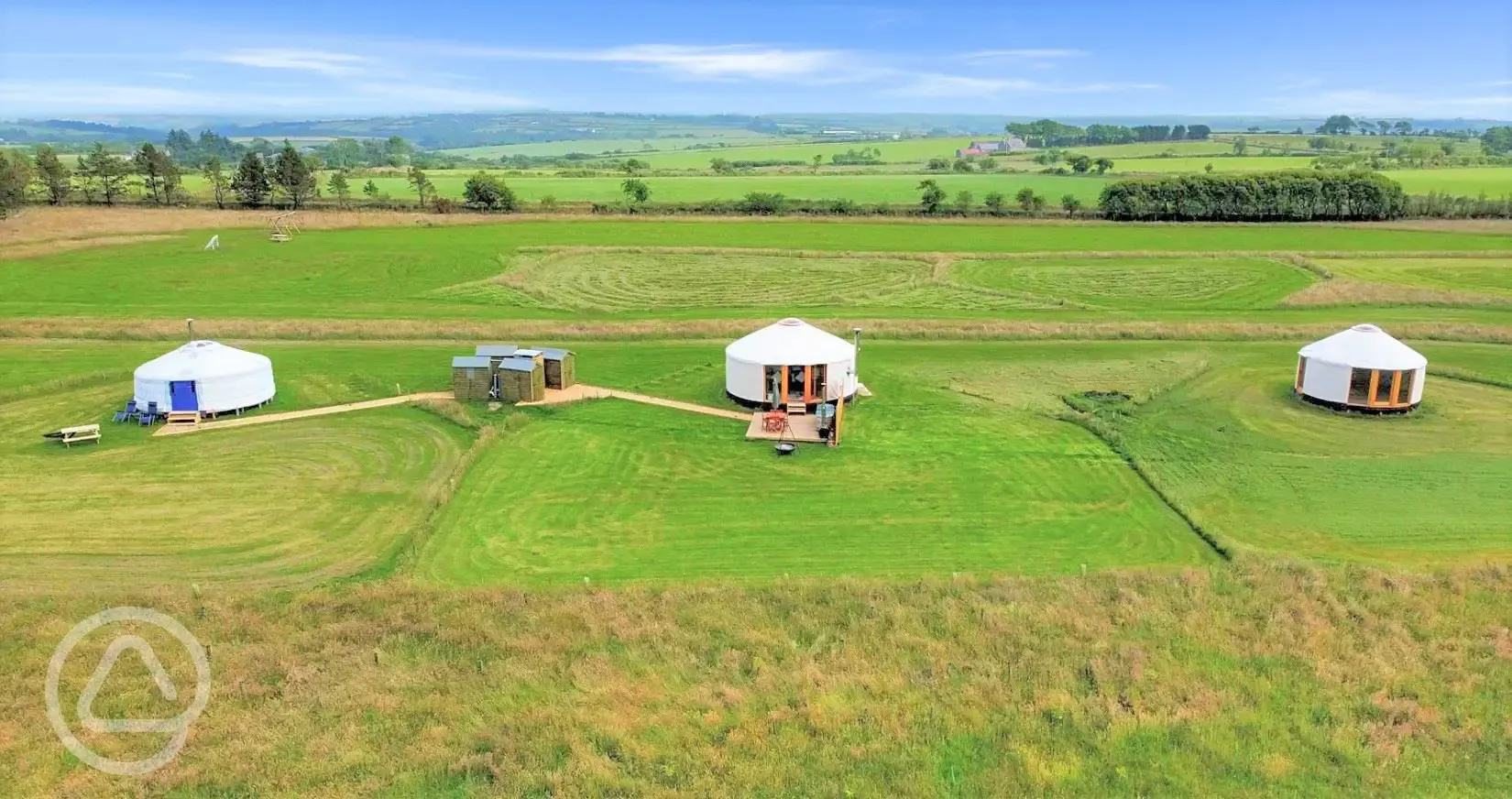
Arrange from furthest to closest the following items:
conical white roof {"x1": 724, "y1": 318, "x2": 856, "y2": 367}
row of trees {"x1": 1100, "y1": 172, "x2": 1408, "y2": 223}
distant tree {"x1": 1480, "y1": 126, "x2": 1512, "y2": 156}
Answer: distant tree {"x1": 1480, "y1": 126, "x2": 1512, "y2": 156}, row of trees {"x1": 1100, "y1": 172, "x2": 1408, "y2": 223}, conical white roof {"x1": 724, "y1": 318, "x2": 856, "y2": 367}

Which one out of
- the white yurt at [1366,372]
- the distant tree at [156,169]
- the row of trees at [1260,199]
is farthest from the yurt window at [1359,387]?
the distant tree at [156,169]

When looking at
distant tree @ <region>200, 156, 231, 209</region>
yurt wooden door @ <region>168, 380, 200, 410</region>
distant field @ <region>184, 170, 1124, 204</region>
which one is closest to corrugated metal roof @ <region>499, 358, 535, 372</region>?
yurt wooden door @ <region>168, 380, 200, 410</region>

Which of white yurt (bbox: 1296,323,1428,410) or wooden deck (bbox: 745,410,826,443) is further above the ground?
white yurt (bbox: 1296,323,1428,410)

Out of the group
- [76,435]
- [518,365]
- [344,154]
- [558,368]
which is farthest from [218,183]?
[344,154]

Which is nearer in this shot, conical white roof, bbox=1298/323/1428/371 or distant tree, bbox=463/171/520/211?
conical white roof, bbox=1298/323/1428/371

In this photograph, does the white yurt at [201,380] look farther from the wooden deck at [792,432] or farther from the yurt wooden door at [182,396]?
the wooden deck at [792,432]

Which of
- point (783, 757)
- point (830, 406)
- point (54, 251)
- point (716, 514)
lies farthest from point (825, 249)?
point (783, 757)

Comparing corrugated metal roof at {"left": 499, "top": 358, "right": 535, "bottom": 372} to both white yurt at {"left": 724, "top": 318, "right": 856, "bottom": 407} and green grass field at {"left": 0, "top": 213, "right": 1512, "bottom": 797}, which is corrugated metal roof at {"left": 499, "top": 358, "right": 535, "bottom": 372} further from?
white yurt at {"left": 724, "top": 318, "right": 856, "bottom": 407}

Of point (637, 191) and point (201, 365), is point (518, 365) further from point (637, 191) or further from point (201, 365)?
point (637, 191)
